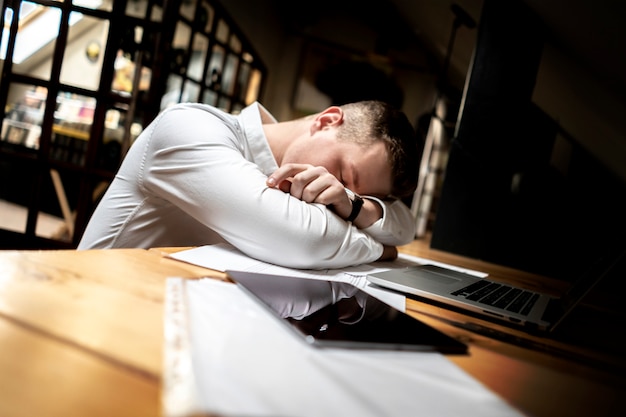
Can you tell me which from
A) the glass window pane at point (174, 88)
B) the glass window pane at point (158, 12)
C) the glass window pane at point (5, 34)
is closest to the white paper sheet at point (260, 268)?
the glass window pane at point (5, 34)

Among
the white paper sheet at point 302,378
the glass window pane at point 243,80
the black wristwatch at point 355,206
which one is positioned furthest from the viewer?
the glass window pane at point 243,80

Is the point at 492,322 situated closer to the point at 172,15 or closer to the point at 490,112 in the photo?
the point at 490,112

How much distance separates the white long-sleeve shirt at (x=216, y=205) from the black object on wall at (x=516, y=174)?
1.05 meters

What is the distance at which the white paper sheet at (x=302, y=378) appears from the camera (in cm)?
28

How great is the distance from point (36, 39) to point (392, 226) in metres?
2.32

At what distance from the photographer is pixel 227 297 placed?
501 millimetres

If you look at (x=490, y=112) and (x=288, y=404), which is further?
(x=490, y=112)

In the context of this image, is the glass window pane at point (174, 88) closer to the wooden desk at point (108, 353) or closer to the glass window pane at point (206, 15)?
the glass window pane at point (206, 15)

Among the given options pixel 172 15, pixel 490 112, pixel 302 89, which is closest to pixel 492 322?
pixel 490 112

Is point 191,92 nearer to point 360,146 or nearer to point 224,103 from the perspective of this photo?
point 224,103

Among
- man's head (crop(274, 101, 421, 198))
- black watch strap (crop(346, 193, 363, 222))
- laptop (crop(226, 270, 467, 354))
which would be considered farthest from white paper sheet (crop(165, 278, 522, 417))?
man's head (crop(274, 101, 421, 198))

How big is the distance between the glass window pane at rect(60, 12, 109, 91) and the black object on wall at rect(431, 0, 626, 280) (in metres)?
1.93

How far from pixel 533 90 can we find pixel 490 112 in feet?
0.67

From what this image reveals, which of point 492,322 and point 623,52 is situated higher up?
point 623,52
